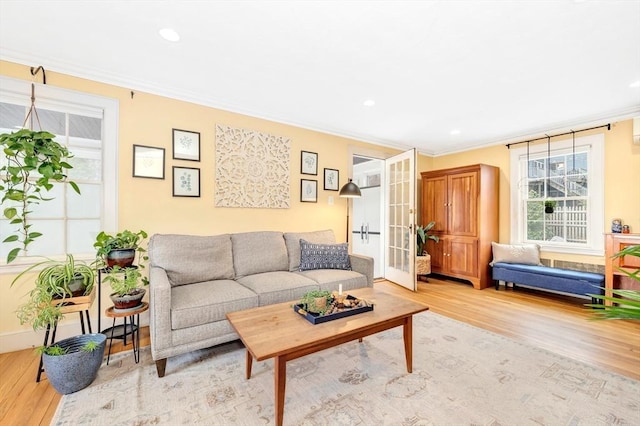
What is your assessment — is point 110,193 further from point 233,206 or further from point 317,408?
point 317,408

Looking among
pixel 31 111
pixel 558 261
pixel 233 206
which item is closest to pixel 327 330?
pixel 233 206

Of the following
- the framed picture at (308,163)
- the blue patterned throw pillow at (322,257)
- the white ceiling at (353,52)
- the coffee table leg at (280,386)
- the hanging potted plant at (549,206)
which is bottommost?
the coffee table leg at (280,386)

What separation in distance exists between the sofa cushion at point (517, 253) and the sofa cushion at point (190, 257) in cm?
391

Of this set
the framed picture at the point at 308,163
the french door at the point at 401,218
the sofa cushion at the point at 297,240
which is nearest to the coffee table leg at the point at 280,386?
the sofa cushion at the point at 297,240

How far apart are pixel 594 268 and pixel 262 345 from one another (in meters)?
4.50

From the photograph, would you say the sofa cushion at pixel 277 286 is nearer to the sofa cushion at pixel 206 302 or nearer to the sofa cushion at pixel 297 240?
the sofa cushion at pixel 206 302

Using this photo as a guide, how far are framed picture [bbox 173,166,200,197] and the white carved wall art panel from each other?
A: 23 cm

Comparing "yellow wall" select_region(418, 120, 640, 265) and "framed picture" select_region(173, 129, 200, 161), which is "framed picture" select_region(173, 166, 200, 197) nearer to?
"framed picture" select_region(173, 129, 200, 161)

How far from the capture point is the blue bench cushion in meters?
3.47

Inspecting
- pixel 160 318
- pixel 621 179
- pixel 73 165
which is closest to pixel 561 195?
pixel 621 179

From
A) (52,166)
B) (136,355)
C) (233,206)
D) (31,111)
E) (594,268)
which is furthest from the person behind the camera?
(594,268)

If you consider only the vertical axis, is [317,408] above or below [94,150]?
below

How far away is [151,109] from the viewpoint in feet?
9.72

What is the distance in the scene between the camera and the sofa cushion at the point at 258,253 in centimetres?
302
